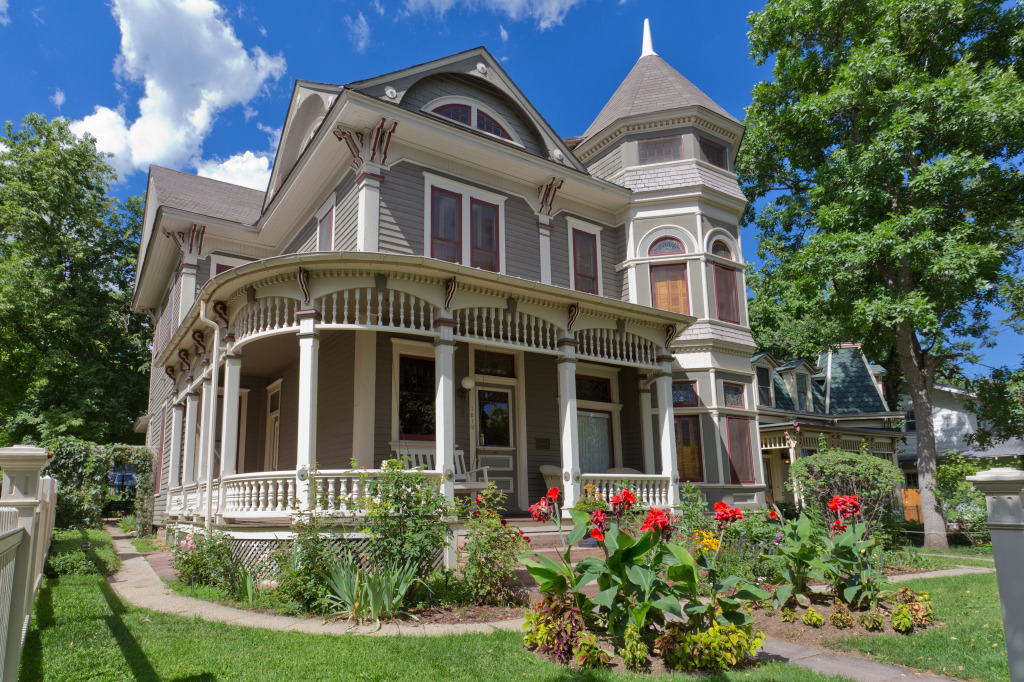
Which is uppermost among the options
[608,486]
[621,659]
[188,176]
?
[188,176]

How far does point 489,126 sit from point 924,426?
518 inches

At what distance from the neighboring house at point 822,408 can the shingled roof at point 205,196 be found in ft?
53.7

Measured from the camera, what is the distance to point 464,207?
12555mm

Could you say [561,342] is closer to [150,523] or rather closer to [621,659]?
[621,659]

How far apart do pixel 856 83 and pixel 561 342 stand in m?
11.5

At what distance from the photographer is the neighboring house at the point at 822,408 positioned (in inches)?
843

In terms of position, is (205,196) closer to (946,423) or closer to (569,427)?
(569,427)

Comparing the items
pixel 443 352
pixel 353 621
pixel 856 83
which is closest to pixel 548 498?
pixel 353 621

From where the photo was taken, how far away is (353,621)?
6395 millimetres

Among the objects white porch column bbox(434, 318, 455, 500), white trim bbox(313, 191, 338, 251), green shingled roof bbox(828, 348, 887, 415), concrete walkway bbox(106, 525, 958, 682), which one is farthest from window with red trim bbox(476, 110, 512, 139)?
green shingled roof bbox(828, 348, 887, 415)

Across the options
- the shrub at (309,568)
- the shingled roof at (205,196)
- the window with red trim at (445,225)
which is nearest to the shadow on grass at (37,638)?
the shrub at (309,568)

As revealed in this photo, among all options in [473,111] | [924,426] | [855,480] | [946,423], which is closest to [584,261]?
[473,111]

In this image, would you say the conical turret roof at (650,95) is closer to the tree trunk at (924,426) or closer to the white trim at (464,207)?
the white trim at (464,207)

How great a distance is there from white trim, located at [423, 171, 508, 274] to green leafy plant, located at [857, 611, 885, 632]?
329 inches
